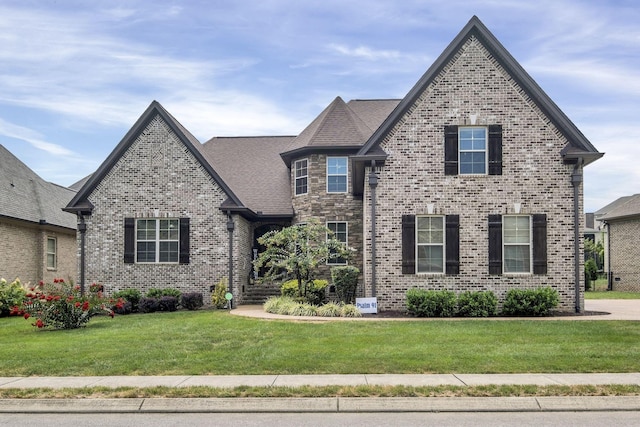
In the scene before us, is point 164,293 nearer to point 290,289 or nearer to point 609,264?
point 290,289

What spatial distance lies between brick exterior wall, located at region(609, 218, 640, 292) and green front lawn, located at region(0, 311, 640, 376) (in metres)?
20.6

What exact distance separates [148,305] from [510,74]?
45.6 feet

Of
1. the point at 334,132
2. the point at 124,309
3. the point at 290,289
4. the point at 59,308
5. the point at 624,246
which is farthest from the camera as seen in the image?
the point at 624,246

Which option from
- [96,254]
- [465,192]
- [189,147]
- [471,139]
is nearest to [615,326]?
[465,192]

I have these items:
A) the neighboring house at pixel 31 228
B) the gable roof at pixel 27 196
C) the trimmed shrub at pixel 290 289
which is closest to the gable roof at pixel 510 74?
the trimmed shrub at pixel 290 289

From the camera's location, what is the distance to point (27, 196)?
2756cm

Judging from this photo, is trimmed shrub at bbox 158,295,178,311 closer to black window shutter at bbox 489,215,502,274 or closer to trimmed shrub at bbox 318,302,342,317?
trimmed shrub at bbox 318,302,342,317

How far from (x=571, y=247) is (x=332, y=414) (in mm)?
13289

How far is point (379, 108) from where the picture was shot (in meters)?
27.9

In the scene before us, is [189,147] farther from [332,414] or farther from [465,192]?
[332,414]

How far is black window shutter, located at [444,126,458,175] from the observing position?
18797 mm

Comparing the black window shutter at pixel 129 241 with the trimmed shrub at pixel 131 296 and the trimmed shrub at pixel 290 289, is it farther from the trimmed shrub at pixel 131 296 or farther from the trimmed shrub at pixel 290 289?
the trimmed shrub at pixel 290 289

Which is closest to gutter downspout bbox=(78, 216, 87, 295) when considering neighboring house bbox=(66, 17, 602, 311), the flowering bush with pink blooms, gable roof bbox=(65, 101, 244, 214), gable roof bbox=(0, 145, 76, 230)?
gable roof bbox=(65, 101, 244, 214)

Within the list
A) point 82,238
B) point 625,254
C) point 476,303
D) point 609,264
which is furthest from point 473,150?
point 609,264
